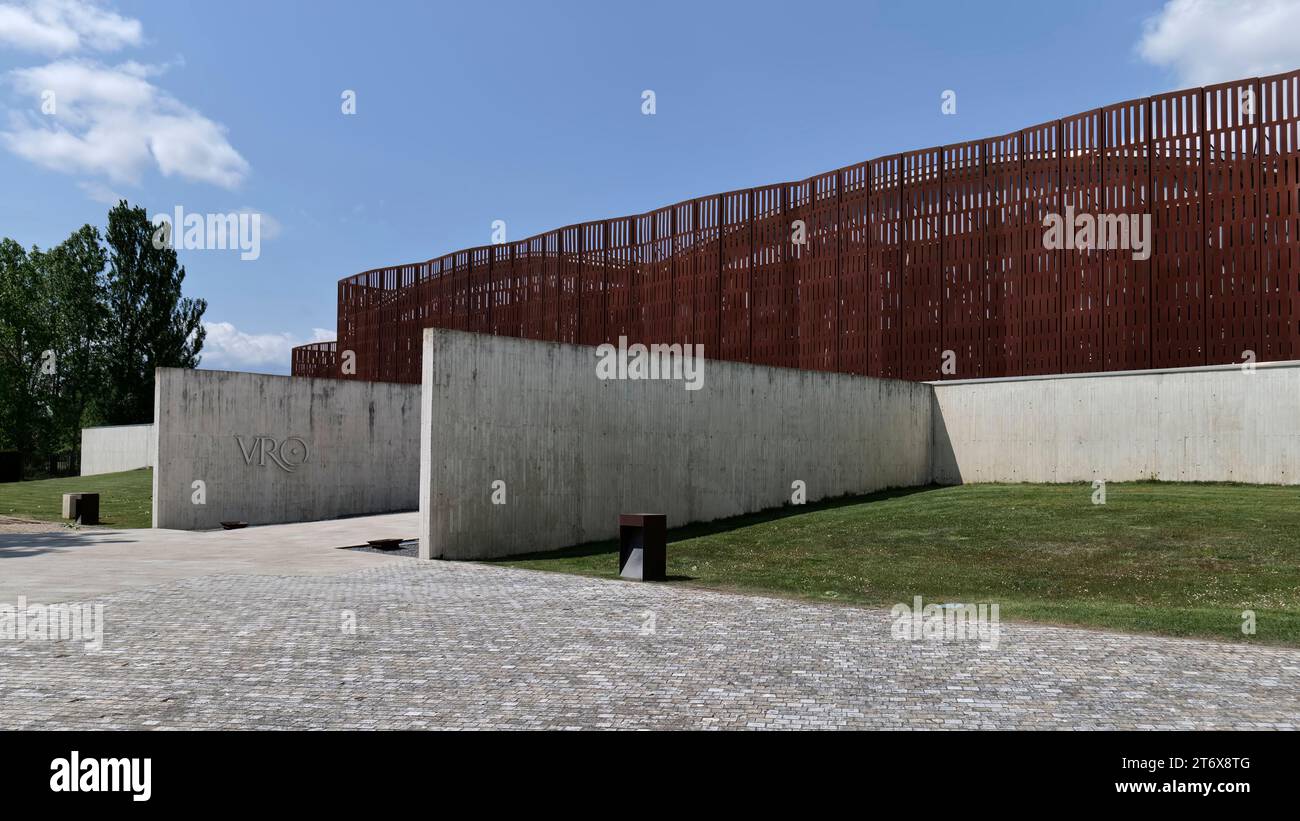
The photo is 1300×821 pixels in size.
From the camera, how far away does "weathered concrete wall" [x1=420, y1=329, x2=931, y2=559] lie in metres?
16.6

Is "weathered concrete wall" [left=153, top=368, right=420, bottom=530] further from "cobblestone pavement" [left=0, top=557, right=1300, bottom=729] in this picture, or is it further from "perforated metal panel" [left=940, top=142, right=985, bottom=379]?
"perforated metal panel" [left=940, top=142, right=985, bottom=379]

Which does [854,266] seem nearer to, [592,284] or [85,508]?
[592,284]

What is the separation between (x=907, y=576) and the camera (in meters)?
14.1

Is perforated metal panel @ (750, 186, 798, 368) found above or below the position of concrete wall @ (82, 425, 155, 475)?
above

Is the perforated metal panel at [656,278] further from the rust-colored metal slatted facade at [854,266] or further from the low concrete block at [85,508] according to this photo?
the low concrete block at [85,508]

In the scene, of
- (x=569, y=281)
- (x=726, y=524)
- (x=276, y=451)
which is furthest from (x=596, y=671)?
(x=569, y=281)

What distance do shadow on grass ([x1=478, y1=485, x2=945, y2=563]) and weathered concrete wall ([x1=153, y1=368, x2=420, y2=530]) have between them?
11320 mm

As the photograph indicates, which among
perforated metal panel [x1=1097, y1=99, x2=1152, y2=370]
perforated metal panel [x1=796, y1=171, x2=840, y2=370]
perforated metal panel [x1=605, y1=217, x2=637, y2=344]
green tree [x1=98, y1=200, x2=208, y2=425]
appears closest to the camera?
perforated metal panel [x1=1097, y1=99, x2=1152, y2=370]

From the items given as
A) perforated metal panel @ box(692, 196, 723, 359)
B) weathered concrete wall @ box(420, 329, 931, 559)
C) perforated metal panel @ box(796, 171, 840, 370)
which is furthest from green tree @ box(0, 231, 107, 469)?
weathered concrete wall @ box(420, 329, 931, 559)

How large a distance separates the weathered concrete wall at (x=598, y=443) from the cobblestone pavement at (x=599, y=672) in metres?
5.59
